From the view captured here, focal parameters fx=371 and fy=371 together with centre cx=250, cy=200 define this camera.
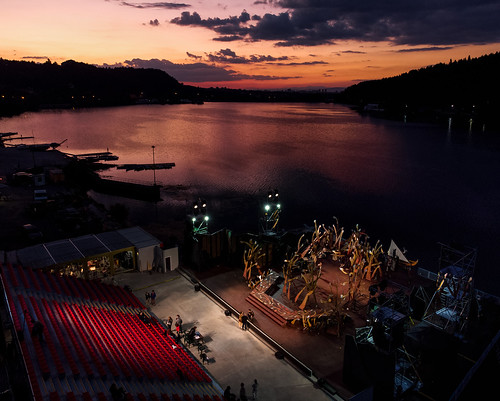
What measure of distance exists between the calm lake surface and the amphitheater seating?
95.1 ft

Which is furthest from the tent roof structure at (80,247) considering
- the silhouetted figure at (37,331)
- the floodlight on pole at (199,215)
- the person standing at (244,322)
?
the silhouetted figure at (37,331)

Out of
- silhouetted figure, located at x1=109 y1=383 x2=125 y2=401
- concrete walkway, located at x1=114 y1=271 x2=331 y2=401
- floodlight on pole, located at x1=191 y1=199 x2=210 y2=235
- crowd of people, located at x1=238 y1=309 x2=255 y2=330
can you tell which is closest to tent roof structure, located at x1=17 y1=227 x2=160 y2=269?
concrete walkway, located at x1=114 y1=271 x2=331 y2=401

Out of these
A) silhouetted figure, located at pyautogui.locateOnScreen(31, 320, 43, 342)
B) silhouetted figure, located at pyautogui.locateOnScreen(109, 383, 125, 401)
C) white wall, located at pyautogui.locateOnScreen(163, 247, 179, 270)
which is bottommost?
white wall, located at pyautogui.locateOnScreen(163, 247, 179, 270)

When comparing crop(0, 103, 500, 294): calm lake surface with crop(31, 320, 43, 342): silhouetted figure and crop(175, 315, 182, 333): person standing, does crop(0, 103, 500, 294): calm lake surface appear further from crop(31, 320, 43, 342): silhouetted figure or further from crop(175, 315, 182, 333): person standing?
crop(31, 320, 43, 342): silhouetted figure

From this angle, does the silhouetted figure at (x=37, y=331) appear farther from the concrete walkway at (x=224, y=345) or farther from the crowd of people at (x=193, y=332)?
the concrete walkway at (x=224, y=345)

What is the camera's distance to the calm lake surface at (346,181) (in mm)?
52625

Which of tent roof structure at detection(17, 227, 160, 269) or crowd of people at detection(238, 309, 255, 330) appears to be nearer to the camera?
crowd of people at detection(238, 309, 255, 330)

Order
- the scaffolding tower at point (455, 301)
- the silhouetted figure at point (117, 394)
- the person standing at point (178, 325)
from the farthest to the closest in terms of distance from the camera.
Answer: the person standing at point (178, 325)
the scaffolding tower at point (455, 301)
the silhouetted figure at point (117, 394)

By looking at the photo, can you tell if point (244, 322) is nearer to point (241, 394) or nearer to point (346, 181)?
point (241, 394)

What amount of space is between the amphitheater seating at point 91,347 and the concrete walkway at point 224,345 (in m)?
1.38

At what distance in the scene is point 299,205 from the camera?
61.5 m

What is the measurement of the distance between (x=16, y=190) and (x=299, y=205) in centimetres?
4278

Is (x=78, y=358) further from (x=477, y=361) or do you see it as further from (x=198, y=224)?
(x=477, y=361)

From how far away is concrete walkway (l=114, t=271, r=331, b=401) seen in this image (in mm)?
18109
